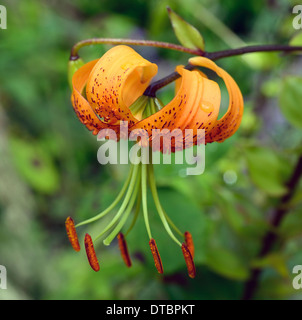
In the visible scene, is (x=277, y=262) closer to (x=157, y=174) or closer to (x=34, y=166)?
(x=157, y=174)

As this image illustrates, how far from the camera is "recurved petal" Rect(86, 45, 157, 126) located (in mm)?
431

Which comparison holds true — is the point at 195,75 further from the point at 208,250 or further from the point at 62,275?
the point at 62,275

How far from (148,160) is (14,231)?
3.15 feet

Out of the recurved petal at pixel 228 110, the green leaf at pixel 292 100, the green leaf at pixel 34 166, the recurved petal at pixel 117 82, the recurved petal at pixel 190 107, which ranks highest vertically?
the green leaf at pixel 34 166

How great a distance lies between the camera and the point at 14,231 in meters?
1.36

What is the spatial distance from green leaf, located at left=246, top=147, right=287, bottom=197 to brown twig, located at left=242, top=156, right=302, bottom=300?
2 centimetres

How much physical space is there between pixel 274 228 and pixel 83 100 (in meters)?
0.43

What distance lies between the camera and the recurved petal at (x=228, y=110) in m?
0.43
